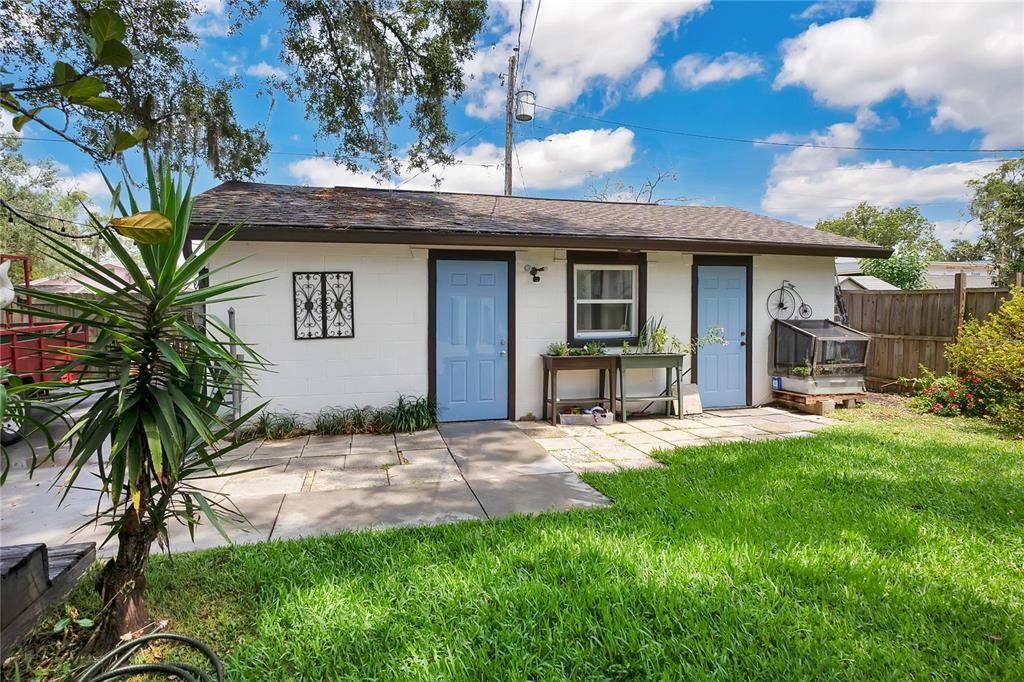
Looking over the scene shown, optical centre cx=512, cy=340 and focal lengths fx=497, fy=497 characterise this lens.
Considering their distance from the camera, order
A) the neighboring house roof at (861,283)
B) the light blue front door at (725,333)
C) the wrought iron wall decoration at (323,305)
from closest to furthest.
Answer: the wrought iron wall decoration at (323,305), the light blue front door at (725,333), the neighboring house roof at (861,283)

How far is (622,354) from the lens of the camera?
6422 mm

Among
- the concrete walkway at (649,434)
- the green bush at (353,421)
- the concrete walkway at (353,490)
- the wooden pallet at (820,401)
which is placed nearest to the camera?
the concrete walkway at (353,490)

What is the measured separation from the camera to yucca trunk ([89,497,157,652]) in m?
2.05

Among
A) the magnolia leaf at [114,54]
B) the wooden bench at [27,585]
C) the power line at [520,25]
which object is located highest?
the power line at [520,25]

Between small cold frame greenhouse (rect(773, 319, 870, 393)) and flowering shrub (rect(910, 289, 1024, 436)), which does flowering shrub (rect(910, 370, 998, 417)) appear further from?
small cold frame greenhouse (rect(773, 319, 870, 393))

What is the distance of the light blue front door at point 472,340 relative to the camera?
641 centimetres

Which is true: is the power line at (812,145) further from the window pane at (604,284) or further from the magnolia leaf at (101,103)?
the magnolia leaf at (101,103)

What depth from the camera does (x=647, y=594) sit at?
238cm

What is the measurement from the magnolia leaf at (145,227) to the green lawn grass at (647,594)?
1.74m

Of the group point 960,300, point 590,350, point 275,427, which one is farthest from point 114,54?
point 960,300

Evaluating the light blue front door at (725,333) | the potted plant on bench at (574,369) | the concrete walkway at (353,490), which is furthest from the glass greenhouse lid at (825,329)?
the concrete walkway at (353,490)

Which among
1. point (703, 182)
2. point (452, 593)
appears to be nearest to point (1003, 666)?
point (452, 593)

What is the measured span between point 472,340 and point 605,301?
1.96m

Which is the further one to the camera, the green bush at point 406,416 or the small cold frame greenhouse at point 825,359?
the small cold frame greenhouse at point 825,359
